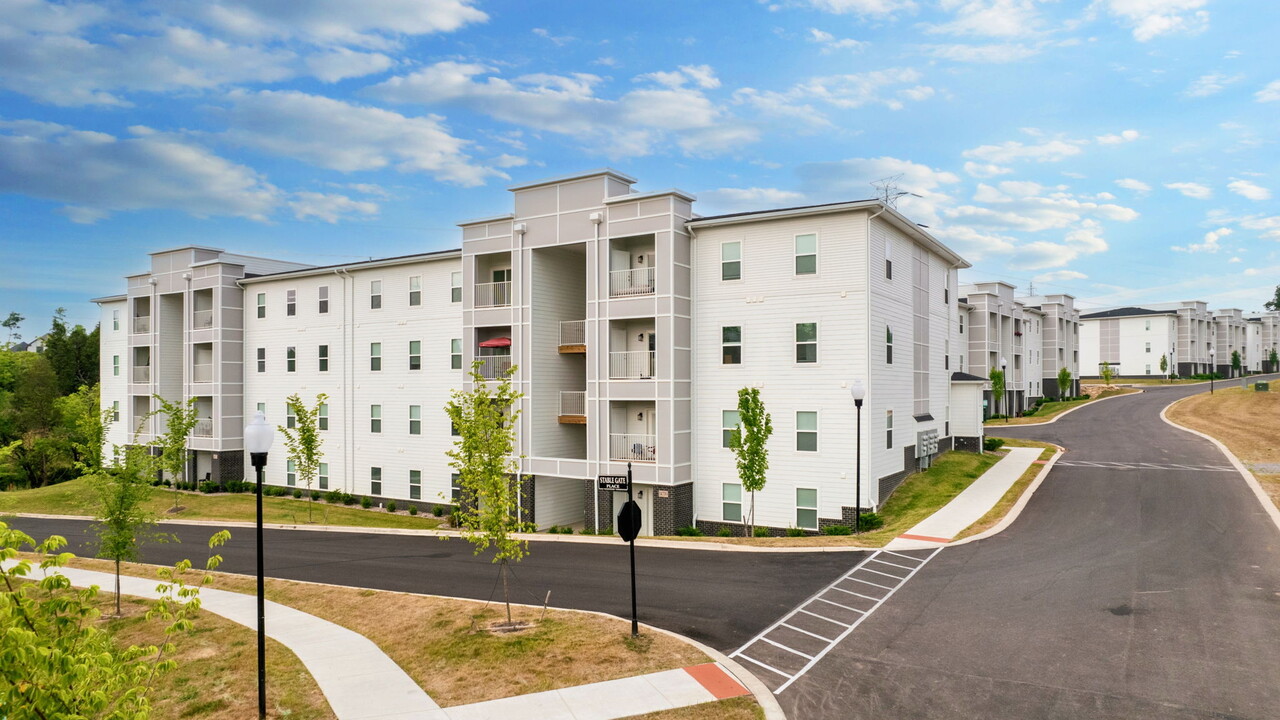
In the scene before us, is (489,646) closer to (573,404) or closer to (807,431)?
(807,431)

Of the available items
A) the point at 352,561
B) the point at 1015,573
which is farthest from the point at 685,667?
the point at 352,561

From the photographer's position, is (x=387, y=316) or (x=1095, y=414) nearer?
(x=387, y=316)

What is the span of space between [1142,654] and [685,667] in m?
7.76

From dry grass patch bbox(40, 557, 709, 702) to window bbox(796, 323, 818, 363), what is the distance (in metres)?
13.8

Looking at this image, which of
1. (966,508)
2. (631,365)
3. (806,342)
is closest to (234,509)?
(631,365)

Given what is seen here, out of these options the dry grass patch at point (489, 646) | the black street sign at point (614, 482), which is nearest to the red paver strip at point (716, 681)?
the dry grass patch at point (489, 646)

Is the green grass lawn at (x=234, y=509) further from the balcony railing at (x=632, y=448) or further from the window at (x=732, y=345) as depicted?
the window at (x=732, y=345)

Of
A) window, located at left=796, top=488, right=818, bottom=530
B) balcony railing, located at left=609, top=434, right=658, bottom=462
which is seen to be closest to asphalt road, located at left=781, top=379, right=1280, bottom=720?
window, located at left=796, top=488, right=818, bottom=530

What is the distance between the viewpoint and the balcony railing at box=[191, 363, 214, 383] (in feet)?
148

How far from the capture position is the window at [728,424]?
89.3 ft

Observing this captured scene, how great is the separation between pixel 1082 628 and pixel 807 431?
1261 centimetres

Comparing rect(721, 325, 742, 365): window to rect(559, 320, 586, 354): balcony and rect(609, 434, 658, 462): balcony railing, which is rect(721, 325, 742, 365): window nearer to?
rect(609, 434, 658, 462): balcony railing

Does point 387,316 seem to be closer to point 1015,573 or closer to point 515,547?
point 515,547

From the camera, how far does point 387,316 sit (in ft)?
125
